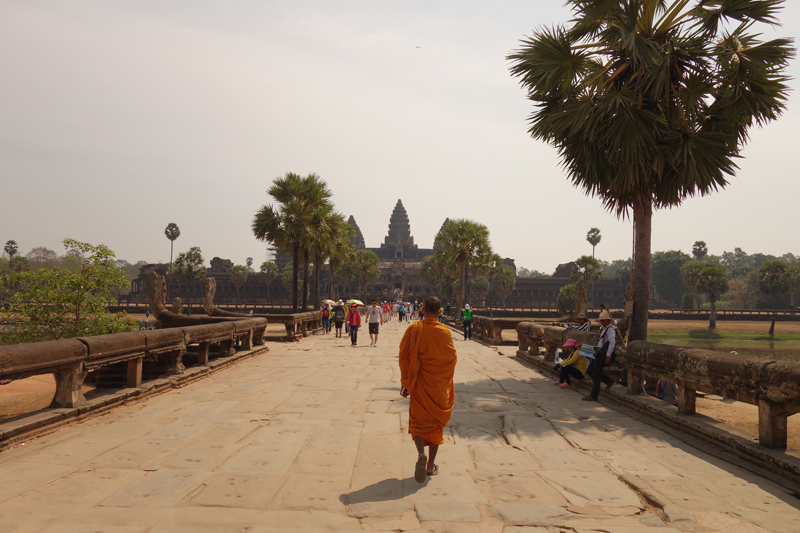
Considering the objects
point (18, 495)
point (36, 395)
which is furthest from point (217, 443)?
point (36, 395)

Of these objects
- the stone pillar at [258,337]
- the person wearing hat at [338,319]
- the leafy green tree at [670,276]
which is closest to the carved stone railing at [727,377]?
the stone pillar at [258,337]

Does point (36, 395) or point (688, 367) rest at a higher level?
point (688, 367)

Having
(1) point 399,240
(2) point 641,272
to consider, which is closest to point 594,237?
(1) point 399,240

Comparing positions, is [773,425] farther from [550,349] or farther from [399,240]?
[399,240]

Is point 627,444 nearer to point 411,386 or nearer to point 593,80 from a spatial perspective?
point 411,386

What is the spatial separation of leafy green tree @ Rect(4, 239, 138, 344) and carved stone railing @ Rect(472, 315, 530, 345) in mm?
10747

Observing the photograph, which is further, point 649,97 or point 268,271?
point 268,271

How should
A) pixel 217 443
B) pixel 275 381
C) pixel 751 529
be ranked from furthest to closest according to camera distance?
pixel 275 381
pixel 217 443
pixel 751 529

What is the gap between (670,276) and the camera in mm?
92875

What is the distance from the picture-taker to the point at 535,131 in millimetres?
10039

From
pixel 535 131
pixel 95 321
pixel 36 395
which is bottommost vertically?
pixel 36 395

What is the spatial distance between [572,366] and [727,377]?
3.74m

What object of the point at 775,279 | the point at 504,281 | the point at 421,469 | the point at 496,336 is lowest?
the point at 496,336

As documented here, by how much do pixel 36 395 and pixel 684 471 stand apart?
11.4 meters
